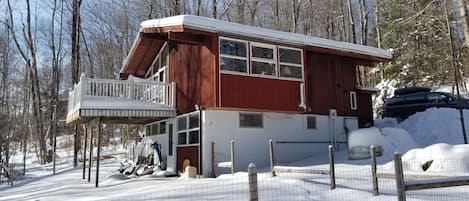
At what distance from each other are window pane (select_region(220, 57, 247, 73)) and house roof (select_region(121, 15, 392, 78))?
854 mm

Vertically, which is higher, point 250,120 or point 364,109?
point 364,109

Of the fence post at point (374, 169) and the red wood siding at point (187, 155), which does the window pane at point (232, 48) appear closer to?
the red wood siding at point (187, 155)

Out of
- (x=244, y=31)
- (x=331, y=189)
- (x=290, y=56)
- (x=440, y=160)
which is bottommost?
(x=331, y=189)

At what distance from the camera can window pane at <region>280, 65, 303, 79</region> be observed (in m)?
13.9

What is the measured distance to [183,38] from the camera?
12.8 metres

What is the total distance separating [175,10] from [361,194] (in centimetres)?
2167

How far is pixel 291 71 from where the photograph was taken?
1413 centimetres

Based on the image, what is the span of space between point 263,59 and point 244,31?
1299mm

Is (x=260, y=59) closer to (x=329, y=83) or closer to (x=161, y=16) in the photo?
(x=329, y=83)

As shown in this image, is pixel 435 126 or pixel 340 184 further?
pixel 435 126

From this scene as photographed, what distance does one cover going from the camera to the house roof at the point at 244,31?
12.2 m

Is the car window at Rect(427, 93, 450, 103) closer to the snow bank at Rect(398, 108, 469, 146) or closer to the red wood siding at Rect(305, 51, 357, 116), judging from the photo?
the snow bank at Rect(398, 108, 469, 146)

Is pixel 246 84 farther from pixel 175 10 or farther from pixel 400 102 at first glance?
pixel 175 10

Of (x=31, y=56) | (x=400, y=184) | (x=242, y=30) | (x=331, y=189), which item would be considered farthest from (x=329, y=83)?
(x=31, y=56)
